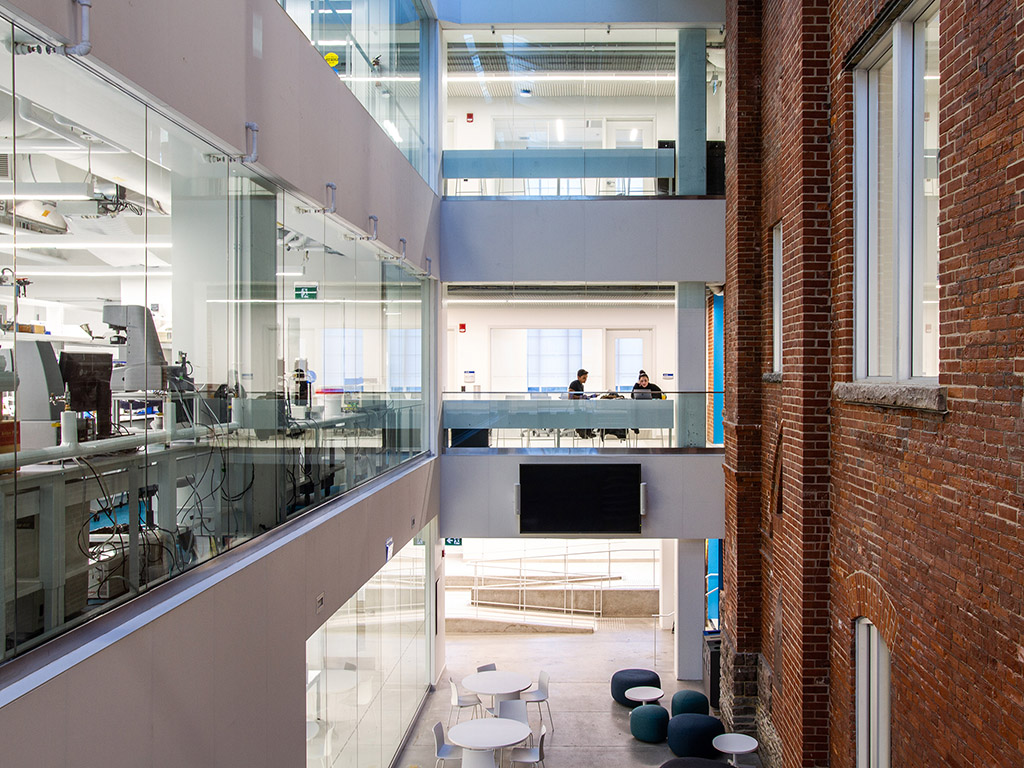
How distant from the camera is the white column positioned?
14953 millimetres

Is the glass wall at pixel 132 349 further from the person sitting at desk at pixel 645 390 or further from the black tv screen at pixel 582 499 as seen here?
the person sitting at desk at pixel 645 390

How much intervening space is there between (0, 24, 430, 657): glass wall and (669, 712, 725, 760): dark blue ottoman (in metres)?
6.59

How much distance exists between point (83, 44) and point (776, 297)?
8.87 metres

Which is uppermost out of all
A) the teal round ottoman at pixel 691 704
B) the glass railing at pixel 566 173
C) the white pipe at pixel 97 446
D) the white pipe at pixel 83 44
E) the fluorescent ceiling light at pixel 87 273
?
the glass railing at pixel 566 173

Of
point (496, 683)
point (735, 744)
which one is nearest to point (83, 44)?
point (735, 744)

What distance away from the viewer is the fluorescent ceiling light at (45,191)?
3305mm

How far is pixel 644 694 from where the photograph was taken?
42.4 ft

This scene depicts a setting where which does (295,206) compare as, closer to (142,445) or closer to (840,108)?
(142,445)

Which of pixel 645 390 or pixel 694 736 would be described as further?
pixel 645 390

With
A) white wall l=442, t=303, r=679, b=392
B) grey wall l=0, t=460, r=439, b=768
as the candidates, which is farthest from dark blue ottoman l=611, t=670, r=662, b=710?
grey wall l=0, t=460, r=439, b=768

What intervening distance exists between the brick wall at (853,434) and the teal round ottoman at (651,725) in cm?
120

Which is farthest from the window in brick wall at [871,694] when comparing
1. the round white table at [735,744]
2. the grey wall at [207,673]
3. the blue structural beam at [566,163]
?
the blue structural beam at [566,163]

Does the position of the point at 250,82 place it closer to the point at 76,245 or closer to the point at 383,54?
the point at 76,245

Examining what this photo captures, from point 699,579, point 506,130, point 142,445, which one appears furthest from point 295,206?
point 699,579
